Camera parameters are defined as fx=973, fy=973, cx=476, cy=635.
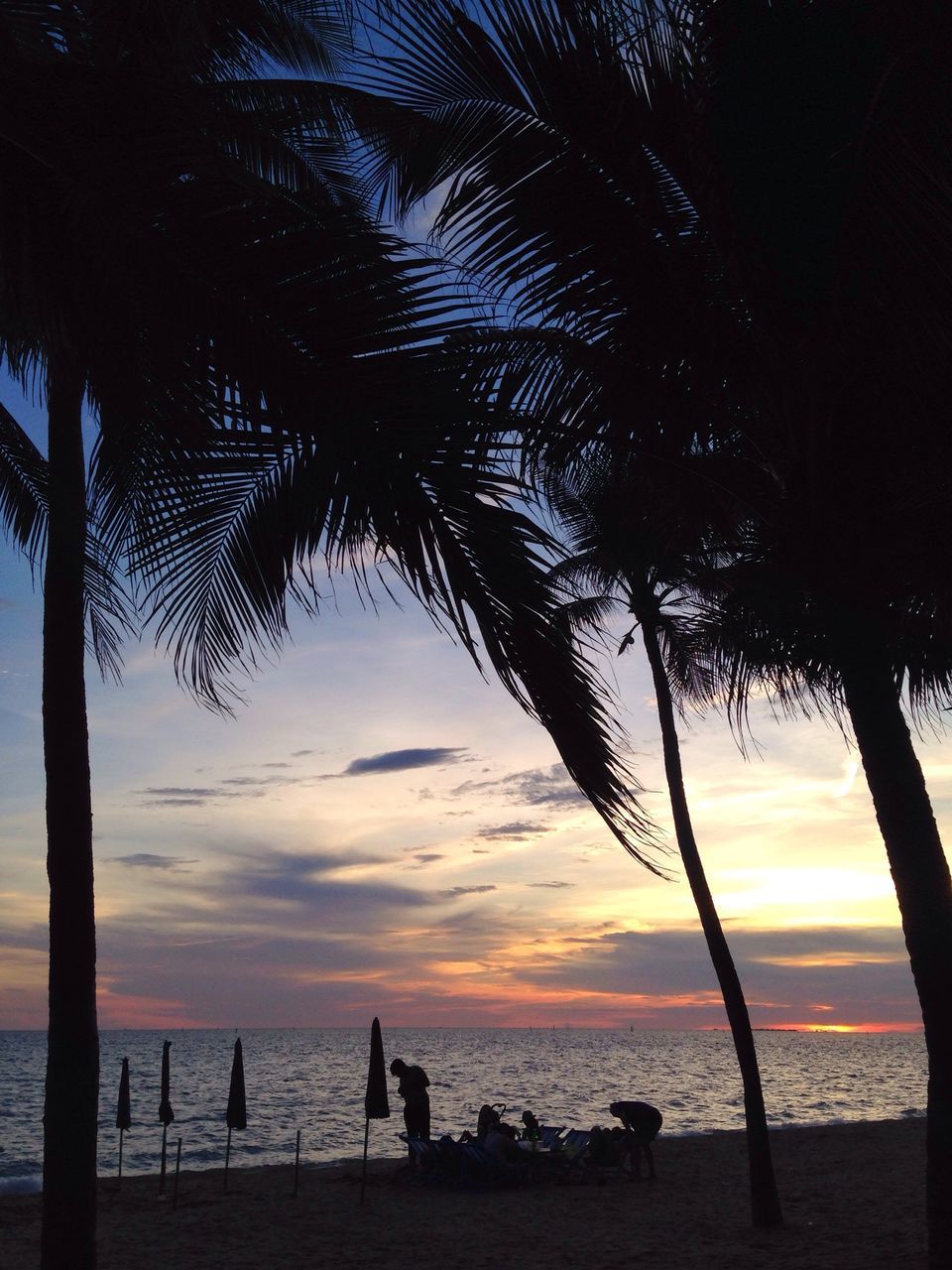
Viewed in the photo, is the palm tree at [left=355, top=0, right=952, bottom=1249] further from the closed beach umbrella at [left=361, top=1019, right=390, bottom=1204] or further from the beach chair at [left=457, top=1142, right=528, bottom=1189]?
the beach chair at [left=457, top=1142, right=528, bottom=1189]

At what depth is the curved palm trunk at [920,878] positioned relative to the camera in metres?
5.16

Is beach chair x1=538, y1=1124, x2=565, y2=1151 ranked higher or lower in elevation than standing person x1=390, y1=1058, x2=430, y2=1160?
lower

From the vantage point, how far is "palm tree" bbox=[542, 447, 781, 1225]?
7.06 meters

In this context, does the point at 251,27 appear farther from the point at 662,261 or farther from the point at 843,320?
the point at 843,320

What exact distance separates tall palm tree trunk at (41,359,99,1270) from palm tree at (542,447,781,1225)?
12.9 feet

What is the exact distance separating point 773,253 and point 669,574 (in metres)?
7.58

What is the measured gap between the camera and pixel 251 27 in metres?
7.69

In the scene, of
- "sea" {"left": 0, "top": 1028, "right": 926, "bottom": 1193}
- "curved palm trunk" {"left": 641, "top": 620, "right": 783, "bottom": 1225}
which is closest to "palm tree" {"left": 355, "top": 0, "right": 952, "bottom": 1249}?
"curved palm trunk" {"left": 641, "top": 620, "right": 783, "bottom": 1225}

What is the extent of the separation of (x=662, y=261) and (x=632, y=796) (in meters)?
4.16

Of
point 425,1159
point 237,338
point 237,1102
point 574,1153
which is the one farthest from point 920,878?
point 237,1102

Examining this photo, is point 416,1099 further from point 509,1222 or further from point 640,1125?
point 640,1125

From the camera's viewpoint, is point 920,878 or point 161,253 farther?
point 920,878

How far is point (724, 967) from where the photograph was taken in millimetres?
13078

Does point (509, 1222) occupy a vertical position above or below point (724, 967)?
below
